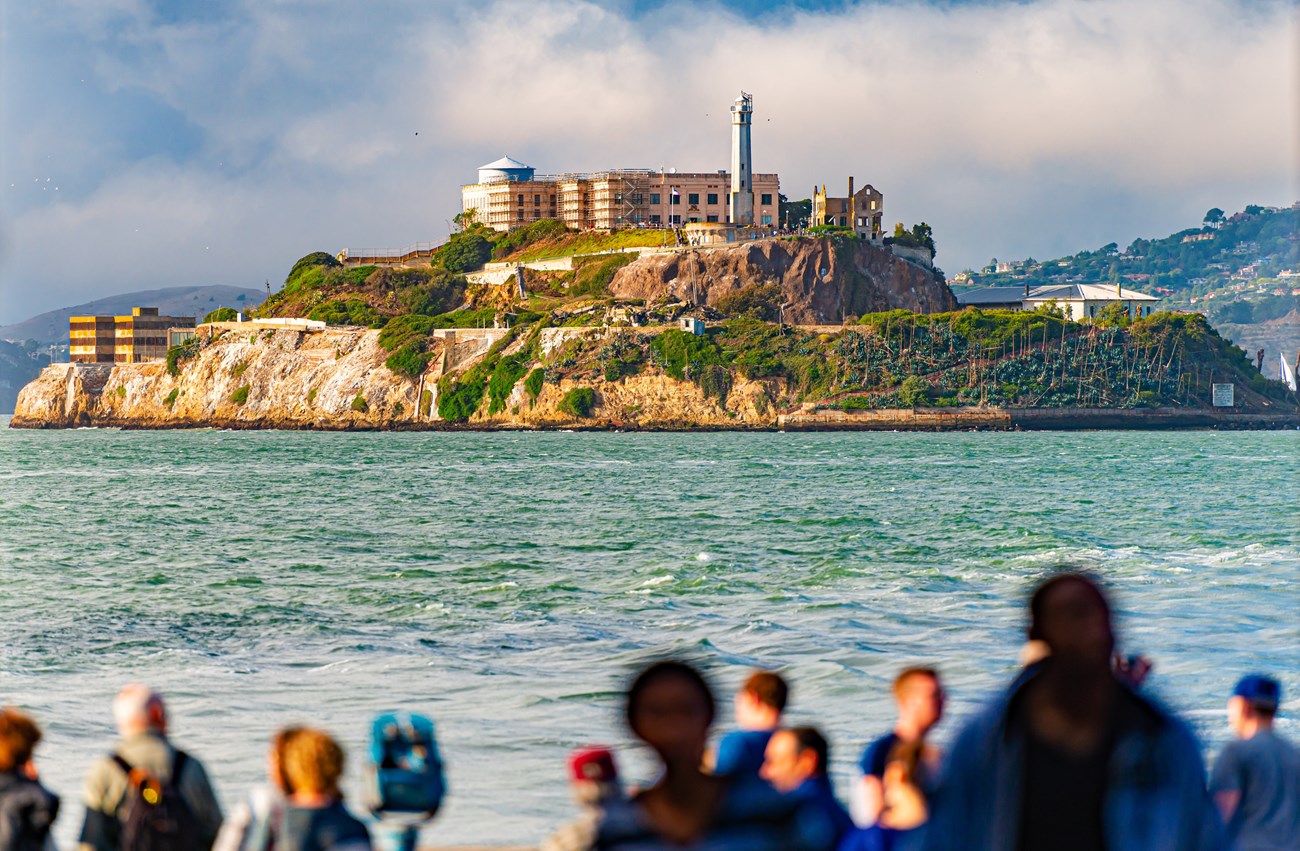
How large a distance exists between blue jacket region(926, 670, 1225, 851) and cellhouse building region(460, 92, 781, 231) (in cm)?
16552

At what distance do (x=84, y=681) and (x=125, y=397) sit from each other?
16916cm

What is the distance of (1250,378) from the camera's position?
166125 mm

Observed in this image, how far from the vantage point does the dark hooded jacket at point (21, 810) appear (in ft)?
21.3

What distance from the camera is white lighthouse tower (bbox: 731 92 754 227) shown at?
168m

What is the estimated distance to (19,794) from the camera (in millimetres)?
6496

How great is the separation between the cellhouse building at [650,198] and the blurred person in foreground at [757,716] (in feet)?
538

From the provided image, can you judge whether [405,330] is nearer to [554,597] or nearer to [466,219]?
[466,219]

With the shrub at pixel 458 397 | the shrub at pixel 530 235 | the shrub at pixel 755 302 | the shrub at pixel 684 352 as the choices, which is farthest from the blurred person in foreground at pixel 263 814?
the shrub at pixel 530 235

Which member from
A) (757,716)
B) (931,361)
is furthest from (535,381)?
(757,716)

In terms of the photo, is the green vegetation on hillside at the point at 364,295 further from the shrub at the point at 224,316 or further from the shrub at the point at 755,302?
the shrub at the point at 755,302

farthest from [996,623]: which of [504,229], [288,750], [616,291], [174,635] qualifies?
[504,229]

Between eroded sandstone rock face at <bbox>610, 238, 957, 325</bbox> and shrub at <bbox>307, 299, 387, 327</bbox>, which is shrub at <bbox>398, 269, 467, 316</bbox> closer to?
shrub at <bbox>307, 299, 387, 327</bbox>

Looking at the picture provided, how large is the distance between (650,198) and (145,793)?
170025 mm

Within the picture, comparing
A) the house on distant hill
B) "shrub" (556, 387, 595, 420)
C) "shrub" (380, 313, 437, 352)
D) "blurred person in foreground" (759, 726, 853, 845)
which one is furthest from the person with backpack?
the house on distant hill
